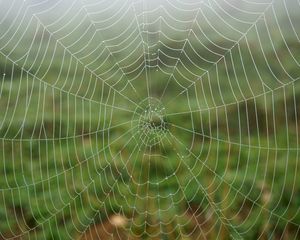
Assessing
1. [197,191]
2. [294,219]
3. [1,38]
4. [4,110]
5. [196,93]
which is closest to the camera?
[294,219]

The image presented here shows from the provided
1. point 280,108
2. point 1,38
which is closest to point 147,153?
point 280,108

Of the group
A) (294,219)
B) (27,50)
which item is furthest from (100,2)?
(294,219)

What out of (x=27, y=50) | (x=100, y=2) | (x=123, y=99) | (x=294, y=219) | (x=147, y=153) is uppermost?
(x=100, y=2)

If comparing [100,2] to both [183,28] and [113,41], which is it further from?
[183,28]

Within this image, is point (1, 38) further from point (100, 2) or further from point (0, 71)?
point (100, 2)

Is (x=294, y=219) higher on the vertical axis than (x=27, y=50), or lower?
lower

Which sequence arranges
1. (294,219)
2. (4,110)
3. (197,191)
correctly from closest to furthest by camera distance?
(294,219), (197,191), (4,110)

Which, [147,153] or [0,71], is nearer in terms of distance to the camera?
[147,153]
